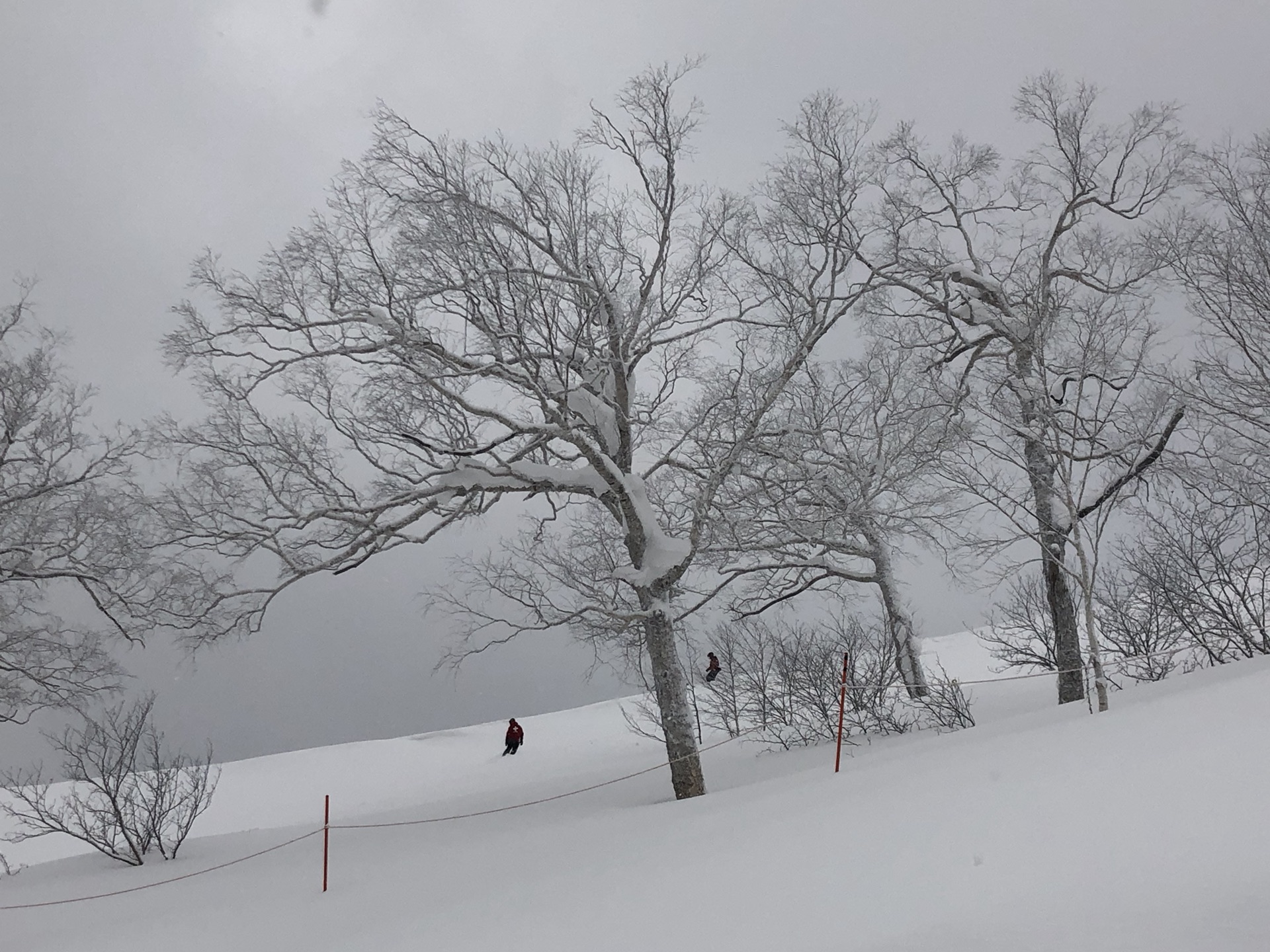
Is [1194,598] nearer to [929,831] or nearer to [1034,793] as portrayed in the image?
[1034,793]

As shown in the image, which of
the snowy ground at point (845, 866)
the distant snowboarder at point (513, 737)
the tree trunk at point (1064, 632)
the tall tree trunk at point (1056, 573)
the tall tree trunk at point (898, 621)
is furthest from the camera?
the distant snowboarder at point (513, 737)

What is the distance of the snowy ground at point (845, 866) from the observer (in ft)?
12.6

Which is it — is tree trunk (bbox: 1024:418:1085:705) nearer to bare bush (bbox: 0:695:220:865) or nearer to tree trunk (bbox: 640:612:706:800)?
tree trunk (bbox: 640:612:706:800)

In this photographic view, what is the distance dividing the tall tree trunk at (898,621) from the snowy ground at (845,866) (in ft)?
10.9

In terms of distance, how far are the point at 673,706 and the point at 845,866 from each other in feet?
20.0

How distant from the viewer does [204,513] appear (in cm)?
1045

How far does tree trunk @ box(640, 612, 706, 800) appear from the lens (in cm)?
1055

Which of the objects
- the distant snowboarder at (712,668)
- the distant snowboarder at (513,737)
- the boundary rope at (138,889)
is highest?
the distant snowboarder at (712,668)

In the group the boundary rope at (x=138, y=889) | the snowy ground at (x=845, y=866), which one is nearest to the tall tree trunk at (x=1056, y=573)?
the snowy ground at (x=845, y=866)

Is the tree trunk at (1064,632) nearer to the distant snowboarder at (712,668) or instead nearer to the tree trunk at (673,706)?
the tree trunk at (673,706)

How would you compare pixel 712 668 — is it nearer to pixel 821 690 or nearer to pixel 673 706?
pixel 821 690

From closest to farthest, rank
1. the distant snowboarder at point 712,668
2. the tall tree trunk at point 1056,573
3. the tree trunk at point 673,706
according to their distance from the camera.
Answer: the tree trunk at point 673,706
the tall tree trunk at point 1056,573
the distant snowboarder at point 712,668

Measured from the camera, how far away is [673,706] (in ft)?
35.9

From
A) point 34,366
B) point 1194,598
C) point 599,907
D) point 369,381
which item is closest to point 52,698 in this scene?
point 34,366
